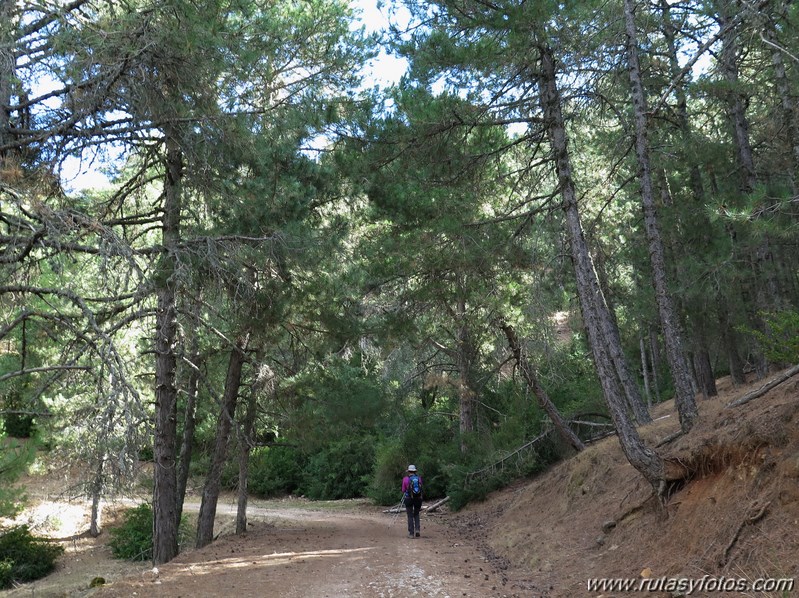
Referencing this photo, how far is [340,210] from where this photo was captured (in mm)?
13664

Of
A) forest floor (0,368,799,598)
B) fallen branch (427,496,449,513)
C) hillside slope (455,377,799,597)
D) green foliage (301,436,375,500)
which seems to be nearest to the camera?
hillside slope (455,377,799,597)

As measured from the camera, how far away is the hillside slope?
6.12 metres

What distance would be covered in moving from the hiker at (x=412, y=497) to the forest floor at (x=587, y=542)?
1.04 feet

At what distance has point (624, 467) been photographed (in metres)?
11.7

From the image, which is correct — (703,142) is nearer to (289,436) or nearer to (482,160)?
(482,160)

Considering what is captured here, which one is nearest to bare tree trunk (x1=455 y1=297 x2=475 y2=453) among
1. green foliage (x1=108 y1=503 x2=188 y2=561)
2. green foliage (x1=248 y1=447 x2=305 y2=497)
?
green foliage (x1=108 y1=503 x2=188 y2=561)

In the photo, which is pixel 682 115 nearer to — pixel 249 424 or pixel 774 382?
pixel 774 382

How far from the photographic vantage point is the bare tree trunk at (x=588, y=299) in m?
8.42

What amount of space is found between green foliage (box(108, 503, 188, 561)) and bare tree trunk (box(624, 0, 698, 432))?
1600 centimetres

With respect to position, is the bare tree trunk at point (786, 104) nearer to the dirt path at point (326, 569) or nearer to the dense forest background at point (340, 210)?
the dense forest background at point (340, 210)

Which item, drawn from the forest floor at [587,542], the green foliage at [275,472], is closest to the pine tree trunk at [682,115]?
the forest floor at [587,542]

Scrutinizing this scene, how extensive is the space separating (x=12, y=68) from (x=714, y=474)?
9.53 meters

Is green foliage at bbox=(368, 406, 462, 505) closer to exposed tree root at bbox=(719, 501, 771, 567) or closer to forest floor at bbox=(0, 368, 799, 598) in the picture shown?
forest floor at bbox=(0, 368, 799, 598)

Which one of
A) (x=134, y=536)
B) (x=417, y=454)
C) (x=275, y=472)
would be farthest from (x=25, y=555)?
(x=275, y=472)
